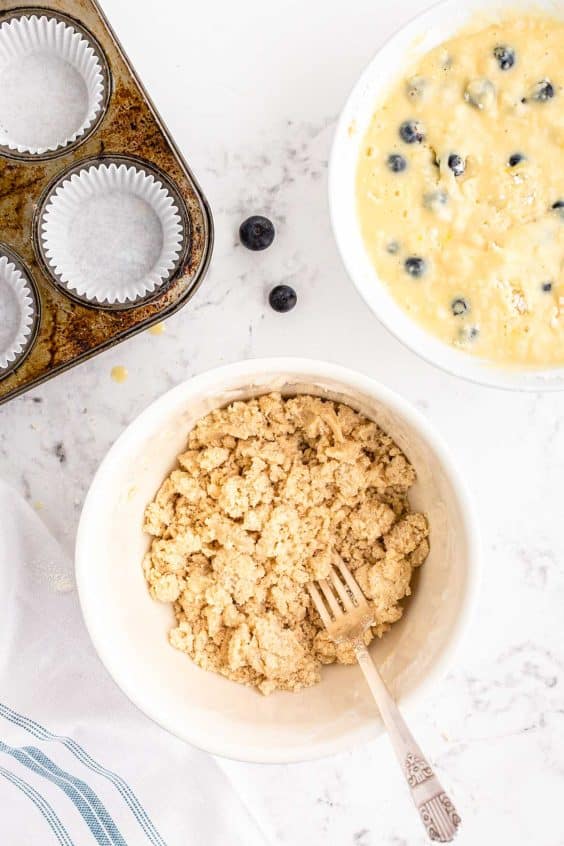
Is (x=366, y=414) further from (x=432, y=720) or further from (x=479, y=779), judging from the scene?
(x=479, y=779)

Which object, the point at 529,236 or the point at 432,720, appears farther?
the point at 432,720

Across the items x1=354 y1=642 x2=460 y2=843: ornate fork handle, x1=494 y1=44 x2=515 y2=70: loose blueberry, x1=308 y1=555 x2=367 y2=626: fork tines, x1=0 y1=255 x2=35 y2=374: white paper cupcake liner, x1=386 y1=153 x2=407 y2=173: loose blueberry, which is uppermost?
x1=0 y1=255 x2=35 y2=374: white paper cupcake liner

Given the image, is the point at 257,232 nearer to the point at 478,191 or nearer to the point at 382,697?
the point at 478,191

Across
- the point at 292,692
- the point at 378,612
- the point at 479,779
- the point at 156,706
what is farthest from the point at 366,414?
the point at 479,779

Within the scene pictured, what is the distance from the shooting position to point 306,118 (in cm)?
174

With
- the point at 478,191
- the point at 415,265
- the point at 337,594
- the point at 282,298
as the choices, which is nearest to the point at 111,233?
the point at 282,298

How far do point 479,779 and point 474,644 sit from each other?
0.30 metres

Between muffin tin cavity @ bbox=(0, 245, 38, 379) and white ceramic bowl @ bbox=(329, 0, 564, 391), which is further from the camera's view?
muffin tin cavity @ bbox=(0, 245, 38, 379)

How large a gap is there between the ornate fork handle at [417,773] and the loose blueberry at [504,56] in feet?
3.46

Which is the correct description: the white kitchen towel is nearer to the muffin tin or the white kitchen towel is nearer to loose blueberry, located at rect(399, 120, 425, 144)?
the muffin tin

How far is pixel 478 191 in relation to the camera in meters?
1.54

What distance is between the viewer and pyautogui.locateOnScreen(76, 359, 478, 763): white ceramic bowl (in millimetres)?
1426

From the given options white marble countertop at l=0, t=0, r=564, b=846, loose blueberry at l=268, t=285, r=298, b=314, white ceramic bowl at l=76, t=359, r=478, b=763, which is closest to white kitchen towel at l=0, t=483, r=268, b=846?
white marble countertop at l=0, t=0, r=564, b=846

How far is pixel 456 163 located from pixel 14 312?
2.90ft
